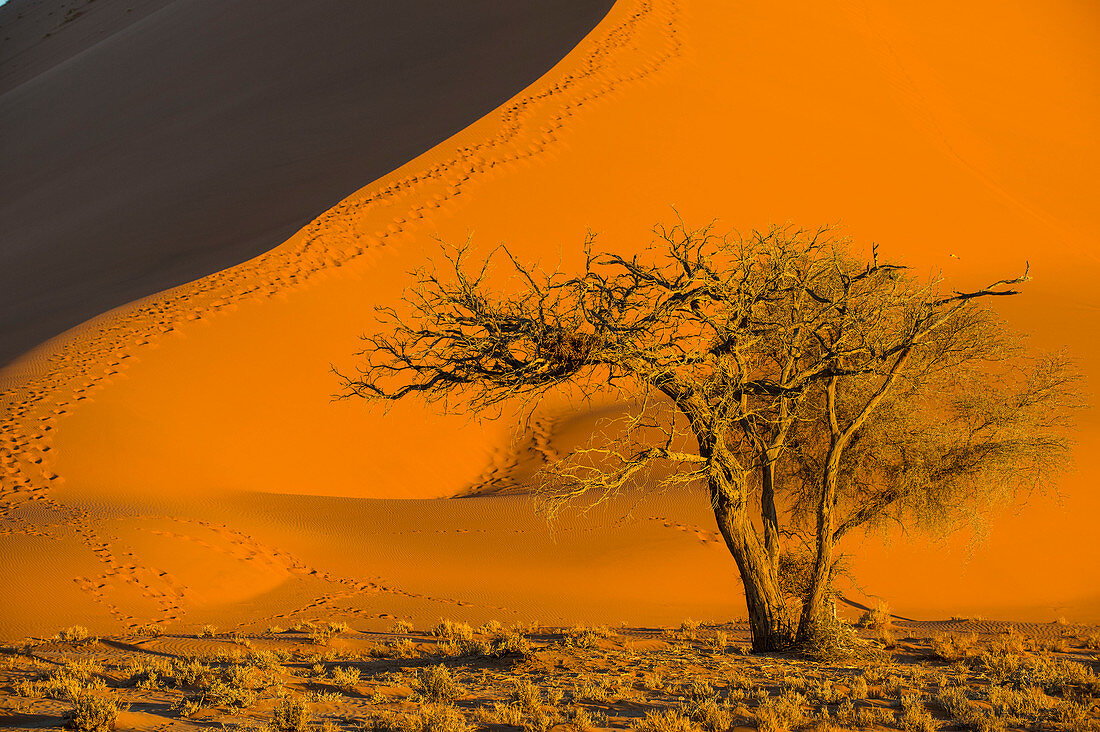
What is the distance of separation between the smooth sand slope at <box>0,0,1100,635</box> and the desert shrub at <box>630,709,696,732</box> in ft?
19.0

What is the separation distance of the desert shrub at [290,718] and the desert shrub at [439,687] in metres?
1.15

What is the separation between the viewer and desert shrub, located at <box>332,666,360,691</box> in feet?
26.0

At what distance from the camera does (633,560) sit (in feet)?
46.6

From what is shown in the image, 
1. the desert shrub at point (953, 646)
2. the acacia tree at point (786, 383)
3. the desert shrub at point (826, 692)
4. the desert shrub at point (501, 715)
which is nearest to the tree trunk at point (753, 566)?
the acacia tree at point (786, 383)

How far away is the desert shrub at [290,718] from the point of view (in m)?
6.39

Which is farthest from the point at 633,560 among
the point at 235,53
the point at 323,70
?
the point at 235,53

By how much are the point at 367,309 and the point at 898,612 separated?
40.5 feet

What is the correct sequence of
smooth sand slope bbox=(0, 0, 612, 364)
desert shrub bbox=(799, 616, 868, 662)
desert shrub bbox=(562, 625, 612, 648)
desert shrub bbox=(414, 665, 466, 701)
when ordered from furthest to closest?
smooth sand slope bbox=(0, 0, 612, 364)
desert shrub bbox=(562, 625, 612, 648)
desert shrub bbox=(799, 616, 868, 662)
desert shrub bbox=(414, 665, 466, 701)

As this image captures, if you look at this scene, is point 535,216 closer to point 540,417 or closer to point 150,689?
point 540,417

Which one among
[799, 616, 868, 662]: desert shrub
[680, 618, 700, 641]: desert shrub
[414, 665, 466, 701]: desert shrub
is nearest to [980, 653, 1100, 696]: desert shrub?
[799, 616, 868, 662]: desert shrub

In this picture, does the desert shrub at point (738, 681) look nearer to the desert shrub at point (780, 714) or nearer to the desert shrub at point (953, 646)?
the desert shrub at point (780, 714)

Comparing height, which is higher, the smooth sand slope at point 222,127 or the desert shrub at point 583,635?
the smooth sand slope at point 222,127

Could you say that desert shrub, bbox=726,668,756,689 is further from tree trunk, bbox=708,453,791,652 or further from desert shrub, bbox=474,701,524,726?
desert shrub, bbox=474,701,524,726

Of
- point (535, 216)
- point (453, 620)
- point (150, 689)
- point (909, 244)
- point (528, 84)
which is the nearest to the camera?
point (150, 689)
